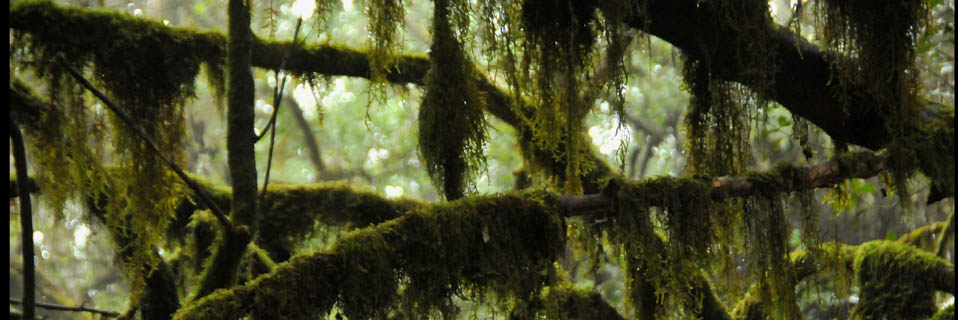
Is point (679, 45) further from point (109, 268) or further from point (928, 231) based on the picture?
point (109, 268)

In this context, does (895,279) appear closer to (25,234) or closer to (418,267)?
(418,267)

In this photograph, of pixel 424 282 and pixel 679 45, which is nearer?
pixel 424 282

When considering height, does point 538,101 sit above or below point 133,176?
above

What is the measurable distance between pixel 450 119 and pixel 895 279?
2.21 meters

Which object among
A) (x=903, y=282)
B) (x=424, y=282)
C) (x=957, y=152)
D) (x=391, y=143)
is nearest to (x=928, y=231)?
(x=903, y=282)

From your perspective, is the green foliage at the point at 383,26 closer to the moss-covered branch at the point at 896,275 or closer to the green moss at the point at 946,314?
the moss-covered branch at the point at 896,275

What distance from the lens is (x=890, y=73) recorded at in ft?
9.96

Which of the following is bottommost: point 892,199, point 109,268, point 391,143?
point 109,268

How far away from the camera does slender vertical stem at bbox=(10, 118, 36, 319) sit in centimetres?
192

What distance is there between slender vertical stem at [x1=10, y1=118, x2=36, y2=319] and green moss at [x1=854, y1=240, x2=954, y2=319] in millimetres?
3337

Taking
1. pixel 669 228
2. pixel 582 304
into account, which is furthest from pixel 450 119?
pixel 582 304

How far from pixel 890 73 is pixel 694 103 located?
0.73 metres

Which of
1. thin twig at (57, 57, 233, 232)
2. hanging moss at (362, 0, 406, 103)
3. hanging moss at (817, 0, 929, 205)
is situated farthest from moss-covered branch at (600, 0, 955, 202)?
thin twig at (57, 57, 233, 232)

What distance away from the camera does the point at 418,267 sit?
2.53 meters
